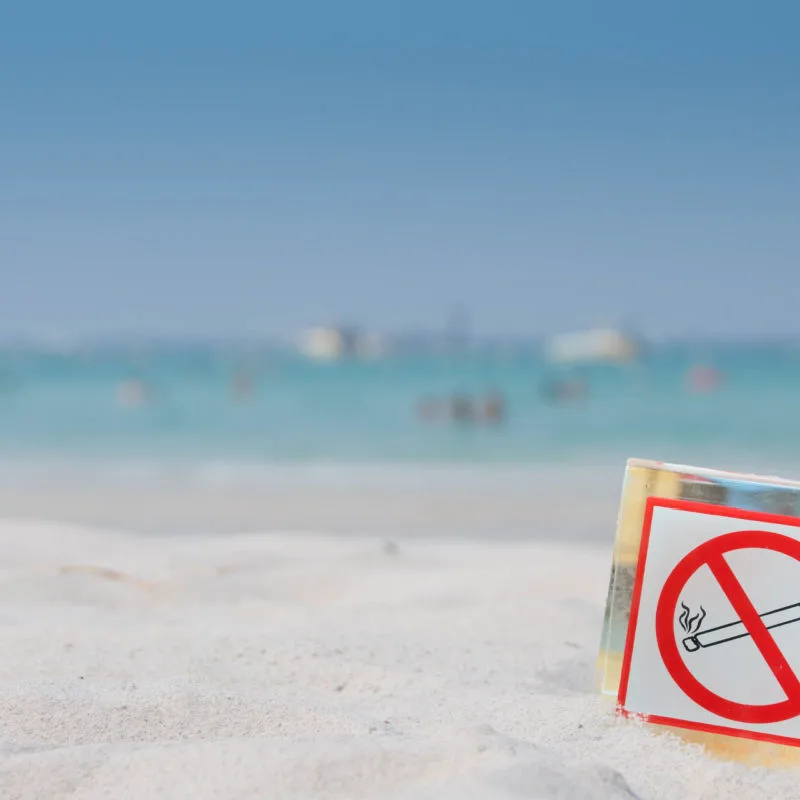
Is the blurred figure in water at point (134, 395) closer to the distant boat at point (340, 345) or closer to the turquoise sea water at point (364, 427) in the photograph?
the turquoise sea water at point (364, 427)

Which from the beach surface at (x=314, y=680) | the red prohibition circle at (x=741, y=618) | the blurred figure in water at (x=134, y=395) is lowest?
the blurred figure in water at (x=134, y=395)

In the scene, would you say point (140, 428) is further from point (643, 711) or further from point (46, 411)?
point (643, 711)

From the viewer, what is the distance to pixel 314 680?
7.14ft

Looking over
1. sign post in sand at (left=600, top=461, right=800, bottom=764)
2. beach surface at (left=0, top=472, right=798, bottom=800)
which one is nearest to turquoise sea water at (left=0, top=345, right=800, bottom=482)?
beach surface at (left=0, top=472, right=798, bottom=800)

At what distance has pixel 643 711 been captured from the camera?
1852mm

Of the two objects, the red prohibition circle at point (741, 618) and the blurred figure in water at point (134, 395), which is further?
the blurred figure in water at point (134, 395)

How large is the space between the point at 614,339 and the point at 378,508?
148 ft

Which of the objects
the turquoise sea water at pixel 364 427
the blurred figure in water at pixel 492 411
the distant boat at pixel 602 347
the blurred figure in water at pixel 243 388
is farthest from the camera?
the distant boat at pixel 602 347

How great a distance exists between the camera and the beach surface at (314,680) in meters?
1.50

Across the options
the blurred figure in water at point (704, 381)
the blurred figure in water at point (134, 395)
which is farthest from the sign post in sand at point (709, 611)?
the blurred figure in water at point (704, 381)

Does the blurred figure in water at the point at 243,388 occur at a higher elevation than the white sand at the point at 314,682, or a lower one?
lower

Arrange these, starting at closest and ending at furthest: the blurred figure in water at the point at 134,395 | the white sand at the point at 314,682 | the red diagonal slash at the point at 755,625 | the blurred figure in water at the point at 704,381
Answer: the white sand at the point at 314,682
the red diagonal slash at the point at 755,625
the blurred figure in water at the point at 134,395
the blurred figure in water at the point at 704,381

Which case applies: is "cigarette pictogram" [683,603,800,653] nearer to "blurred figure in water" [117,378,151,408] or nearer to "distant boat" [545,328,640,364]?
"blurred figure in water" [117,378,151,408]

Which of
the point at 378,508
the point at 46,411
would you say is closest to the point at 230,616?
the point at 378,508
